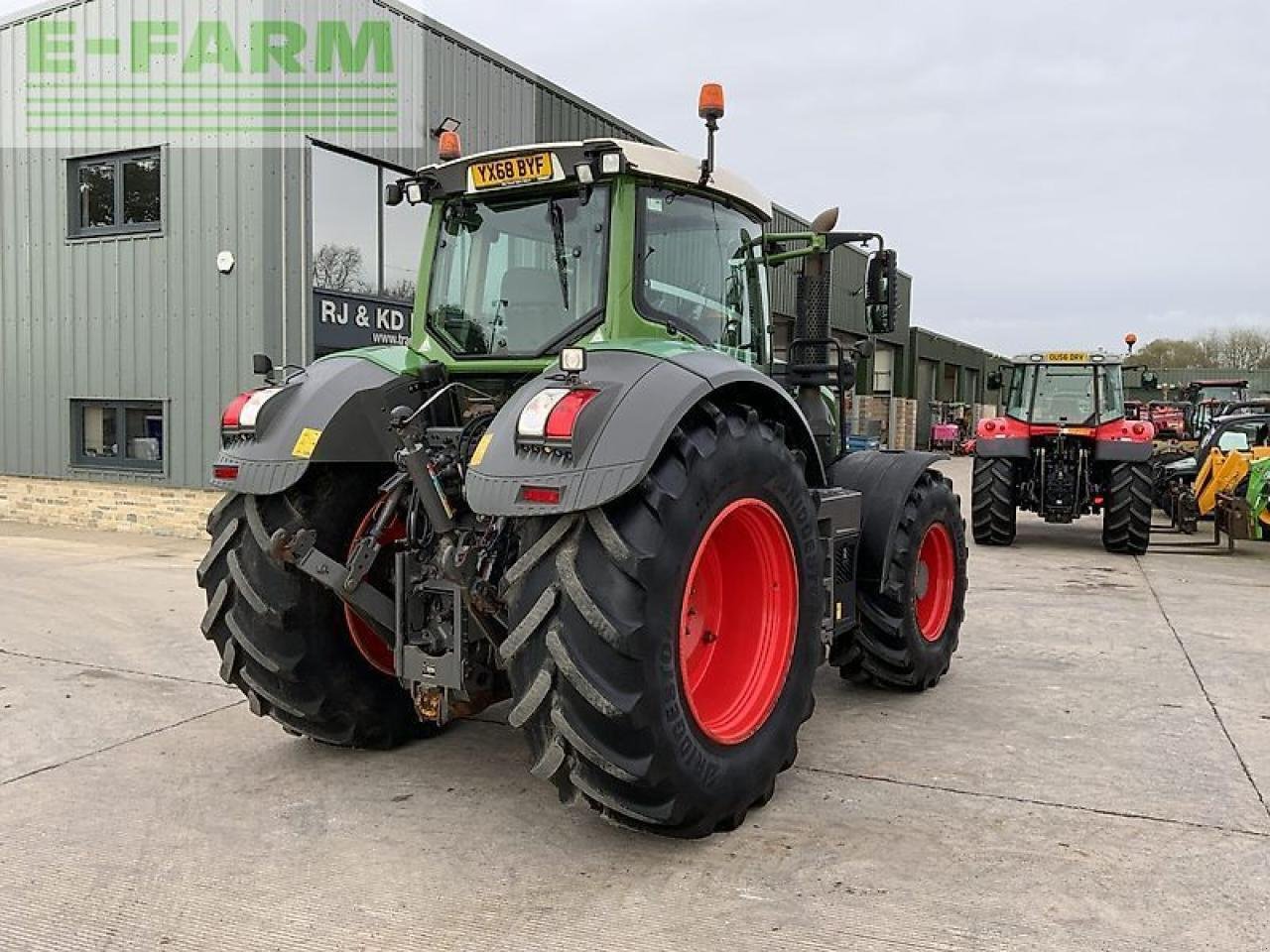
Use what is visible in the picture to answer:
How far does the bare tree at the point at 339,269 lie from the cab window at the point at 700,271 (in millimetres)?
7546

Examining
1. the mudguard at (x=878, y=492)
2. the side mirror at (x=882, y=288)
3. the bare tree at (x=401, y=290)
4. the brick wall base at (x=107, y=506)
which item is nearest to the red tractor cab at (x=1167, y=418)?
the bare tree at (x=401, y=290)

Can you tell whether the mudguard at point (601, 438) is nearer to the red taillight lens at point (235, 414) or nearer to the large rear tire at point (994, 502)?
the red taillight lens at point (235, 414)

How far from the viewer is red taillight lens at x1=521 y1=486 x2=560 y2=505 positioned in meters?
3.09

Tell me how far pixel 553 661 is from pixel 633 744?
346 mm

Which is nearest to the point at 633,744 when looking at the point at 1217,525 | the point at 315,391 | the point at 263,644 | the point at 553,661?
the point at 553,661

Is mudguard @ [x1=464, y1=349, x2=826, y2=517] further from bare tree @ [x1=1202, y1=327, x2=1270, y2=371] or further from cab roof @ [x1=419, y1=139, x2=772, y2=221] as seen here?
bare tree @ [x1=1202, y1=327, x2=1270, y2=371]

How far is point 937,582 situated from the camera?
18.8ft

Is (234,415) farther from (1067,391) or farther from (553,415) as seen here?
(1067,391)

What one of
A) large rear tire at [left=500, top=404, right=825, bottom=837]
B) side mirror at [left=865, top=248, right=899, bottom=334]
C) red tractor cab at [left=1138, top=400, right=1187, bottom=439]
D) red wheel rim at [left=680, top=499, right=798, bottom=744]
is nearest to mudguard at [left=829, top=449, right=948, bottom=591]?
side mirror at [left=865, top=248, right=899, bottom=334]

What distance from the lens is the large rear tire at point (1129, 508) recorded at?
37.1 feet

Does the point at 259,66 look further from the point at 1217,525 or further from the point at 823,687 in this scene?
the point at 1217,525

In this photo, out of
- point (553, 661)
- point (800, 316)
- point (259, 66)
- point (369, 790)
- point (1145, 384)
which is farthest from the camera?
point (1145, 384)

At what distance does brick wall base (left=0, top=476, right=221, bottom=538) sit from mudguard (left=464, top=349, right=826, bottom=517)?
8.48 metres

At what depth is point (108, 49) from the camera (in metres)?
11.3
